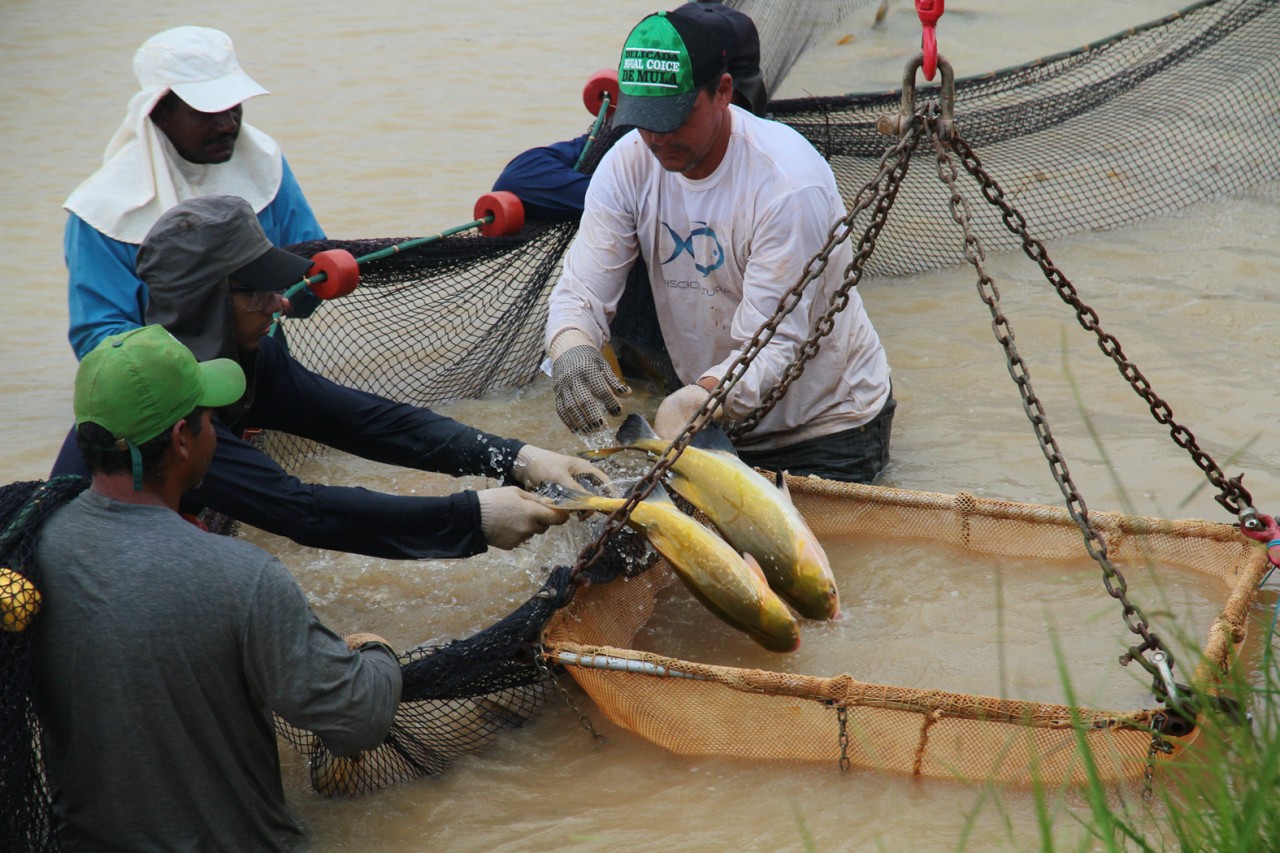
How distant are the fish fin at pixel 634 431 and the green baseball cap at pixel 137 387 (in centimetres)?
159

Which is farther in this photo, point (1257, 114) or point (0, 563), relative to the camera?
point (1257, 114)

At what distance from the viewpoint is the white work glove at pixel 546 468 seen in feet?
13.3

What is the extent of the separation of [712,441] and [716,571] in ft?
1.98

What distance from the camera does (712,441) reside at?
158 inches

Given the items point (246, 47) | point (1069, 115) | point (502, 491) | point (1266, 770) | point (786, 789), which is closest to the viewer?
point (1266, 770)

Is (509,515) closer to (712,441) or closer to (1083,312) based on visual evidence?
(712,441)

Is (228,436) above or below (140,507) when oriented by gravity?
below

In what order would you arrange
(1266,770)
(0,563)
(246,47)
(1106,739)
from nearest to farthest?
(1266,770)
(0,563)
(1106,739)
(246,47)

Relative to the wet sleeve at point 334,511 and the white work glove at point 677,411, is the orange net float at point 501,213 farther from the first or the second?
the wet sleeve at point 334,511

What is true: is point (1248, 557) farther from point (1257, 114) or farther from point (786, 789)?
point (1257, 114)

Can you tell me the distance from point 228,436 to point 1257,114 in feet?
26.0

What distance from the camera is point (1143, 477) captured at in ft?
17.3

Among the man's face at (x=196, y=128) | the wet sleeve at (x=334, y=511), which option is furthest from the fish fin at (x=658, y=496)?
the man's face at (x=196, y=128)

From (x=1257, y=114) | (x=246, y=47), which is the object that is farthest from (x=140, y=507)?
(x=246, y=47)
